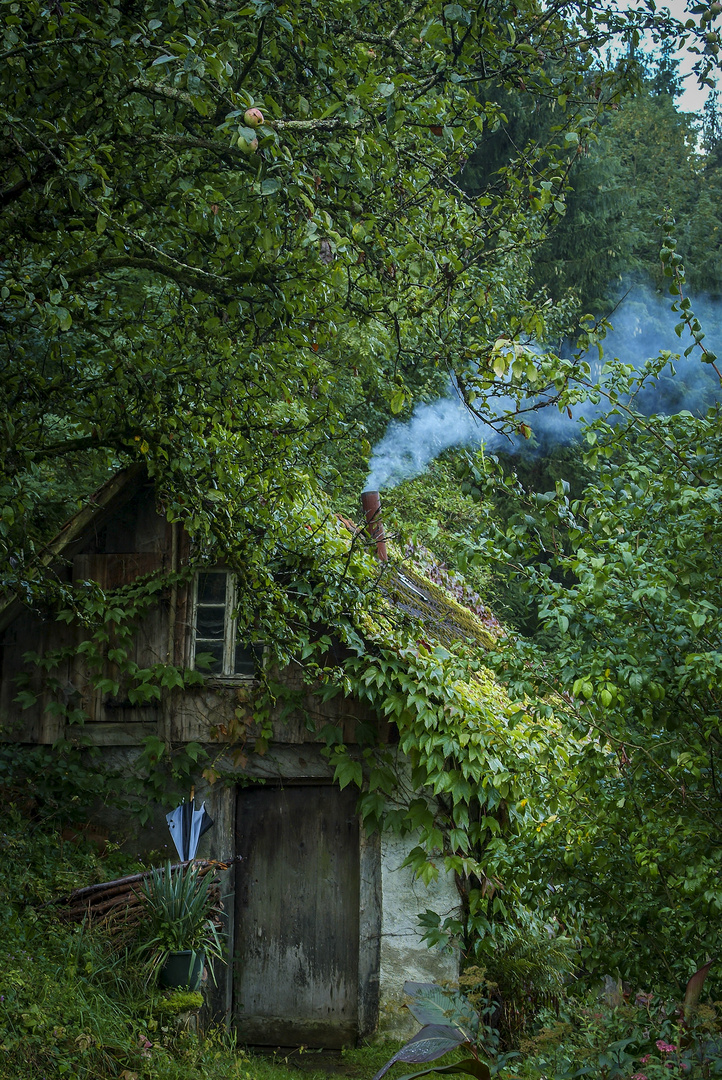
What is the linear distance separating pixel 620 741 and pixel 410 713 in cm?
347

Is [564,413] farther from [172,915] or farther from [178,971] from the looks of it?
[178,971]

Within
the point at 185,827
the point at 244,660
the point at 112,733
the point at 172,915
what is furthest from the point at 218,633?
the point at 172,915

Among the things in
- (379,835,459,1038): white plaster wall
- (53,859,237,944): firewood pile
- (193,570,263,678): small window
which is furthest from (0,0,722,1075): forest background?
(53,859,237,944): firewood pile

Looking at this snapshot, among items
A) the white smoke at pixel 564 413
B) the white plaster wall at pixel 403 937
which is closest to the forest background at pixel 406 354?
the white plaster wall at pixel 403 937

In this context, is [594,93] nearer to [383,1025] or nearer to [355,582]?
[355,582]

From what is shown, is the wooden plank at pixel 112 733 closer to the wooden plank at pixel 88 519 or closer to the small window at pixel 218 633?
the small window at pixel 218 633

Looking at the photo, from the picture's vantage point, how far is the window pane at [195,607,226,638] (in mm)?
8391

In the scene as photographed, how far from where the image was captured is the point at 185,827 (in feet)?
26.0

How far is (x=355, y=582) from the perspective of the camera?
689 cm

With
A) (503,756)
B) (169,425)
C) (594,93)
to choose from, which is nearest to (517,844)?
(503,756)

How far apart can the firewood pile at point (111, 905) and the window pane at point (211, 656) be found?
2000mm

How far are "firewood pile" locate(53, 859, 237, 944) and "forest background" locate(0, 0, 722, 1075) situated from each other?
1580 millimetres

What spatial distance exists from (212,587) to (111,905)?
9.79 feet

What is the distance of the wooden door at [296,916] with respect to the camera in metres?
7.88
